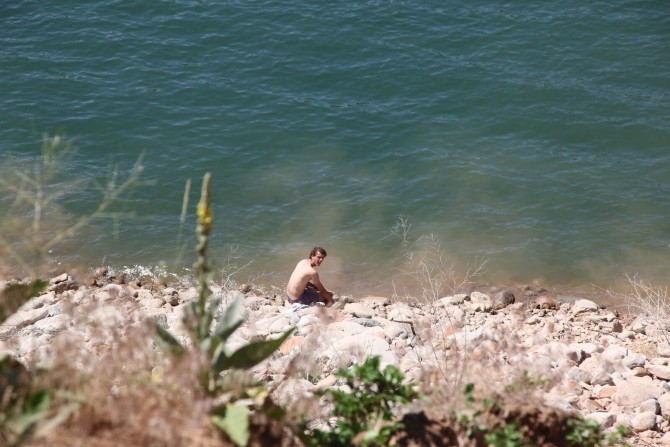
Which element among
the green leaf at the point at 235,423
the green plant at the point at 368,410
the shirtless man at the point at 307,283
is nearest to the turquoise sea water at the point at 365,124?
the shirtless man at the point at 307,283

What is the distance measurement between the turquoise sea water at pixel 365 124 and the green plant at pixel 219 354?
26.9 ft

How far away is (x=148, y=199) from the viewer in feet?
50.3

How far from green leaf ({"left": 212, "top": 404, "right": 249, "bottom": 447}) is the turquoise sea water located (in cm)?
874

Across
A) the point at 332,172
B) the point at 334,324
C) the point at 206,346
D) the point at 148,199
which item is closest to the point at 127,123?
the point at 148,199

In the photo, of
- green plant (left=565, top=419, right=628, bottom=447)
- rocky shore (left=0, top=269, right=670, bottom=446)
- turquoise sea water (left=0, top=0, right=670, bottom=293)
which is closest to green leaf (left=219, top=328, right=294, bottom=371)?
rocky shore (left=0, top=269, right=670, bottom=446)

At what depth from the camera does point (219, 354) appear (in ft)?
16.9

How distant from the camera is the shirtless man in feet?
38.4

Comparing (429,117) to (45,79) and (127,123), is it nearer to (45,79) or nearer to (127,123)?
(127,123)

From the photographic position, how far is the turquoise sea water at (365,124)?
14.3m

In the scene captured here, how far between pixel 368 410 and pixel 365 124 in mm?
11973

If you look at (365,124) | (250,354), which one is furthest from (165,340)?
(365,124)

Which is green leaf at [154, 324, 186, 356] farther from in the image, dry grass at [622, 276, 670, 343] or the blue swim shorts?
the blue swim shorts

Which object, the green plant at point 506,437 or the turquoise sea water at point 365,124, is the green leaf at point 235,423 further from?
the turquoise sea water at point 365,124

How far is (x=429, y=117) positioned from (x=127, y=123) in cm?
607
